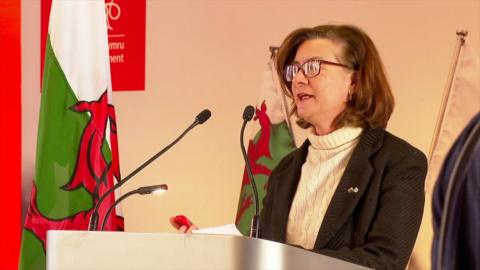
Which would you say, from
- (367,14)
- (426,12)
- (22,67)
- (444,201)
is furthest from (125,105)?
(444,201)

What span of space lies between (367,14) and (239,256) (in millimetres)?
2482

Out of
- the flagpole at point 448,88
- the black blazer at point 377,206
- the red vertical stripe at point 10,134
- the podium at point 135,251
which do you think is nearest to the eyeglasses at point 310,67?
the black blazer at point 377,206

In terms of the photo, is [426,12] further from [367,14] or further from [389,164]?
[389,164]

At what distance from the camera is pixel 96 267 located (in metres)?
1.63

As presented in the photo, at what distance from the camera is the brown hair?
2.68 m

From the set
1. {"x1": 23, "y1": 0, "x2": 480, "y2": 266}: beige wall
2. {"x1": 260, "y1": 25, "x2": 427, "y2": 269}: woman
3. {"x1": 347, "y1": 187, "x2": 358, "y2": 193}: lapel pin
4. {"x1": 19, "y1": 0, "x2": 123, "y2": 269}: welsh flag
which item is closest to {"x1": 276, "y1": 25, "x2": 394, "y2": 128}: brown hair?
{"x1": 260, "y1": 25, "x2": 427, "y2": 269}: woman

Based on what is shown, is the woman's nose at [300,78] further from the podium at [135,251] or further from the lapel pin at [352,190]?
the podium at [135,251]

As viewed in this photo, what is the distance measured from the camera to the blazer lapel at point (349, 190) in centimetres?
244

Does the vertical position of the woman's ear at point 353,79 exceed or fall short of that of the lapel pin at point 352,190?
it exceeds it

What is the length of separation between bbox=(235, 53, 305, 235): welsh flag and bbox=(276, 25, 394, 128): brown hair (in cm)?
99

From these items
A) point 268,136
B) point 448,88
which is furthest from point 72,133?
point 448,88

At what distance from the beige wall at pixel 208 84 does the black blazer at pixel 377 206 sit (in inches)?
48.2

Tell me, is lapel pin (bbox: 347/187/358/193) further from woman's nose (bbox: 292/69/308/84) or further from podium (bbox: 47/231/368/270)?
podium (bbox: 47/231/368/270)

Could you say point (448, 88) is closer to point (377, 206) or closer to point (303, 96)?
point (303, 96)
